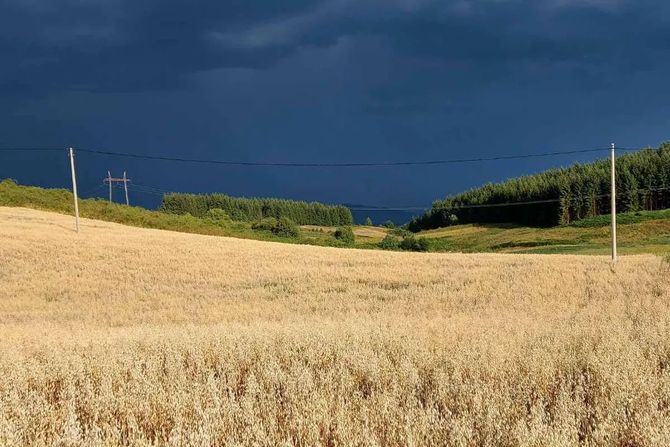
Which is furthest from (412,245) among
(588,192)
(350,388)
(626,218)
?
(350,388)

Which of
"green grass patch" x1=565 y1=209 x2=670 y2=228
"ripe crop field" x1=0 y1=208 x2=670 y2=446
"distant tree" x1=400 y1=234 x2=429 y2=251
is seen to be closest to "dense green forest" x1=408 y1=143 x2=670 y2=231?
"green grass patch" x1=565 y1=209 x2=670 y2=228

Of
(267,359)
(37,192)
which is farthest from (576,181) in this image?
(267,359)

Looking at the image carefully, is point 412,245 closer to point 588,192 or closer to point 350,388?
point 588,192

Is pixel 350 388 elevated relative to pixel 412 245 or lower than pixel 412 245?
elevated

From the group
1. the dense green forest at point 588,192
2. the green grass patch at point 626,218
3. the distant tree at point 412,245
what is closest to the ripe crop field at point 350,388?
the distant tree at point 412,245

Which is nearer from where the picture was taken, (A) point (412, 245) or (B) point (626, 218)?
(A) point (412, 245)

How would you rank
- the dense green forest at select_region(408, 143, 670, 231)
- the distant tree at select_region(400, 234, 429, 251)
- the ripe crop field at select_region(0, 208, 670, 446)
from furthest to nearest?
the dense green forest at select_region(408, 143, 670, 231)
the distant tree at select_region(400, 234, 429, 251)
the ripe crop field at select_region(0, 208, 670, 446)

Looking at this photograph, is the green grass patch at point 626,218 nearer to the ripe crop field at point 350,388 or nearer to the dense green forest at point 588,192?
the dense green forest at point 588,192

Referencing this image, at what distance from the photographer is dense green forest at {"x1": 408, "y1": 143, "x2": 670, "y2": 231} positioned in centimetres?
12212

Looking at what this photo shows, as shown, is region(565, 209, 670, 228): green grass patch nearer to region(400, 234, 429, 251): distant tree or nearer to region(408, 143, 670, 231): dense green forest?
region(408, 143, 670, 231): dense green forest

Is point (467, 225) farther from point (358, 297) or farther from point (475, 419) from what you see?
point (475, 419)

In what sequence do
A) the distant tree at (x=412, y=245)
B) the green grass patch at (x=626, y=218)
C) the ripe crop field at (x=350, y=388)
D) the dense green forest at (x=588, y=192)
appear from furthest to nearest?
A: 1. the dense green forest at (x=588, y=192)
2. the green grass patch at (x=626, y=218)
3. the distant tree at (x=412, y=245)
4. the ripe crop field at (x=350, y=388)

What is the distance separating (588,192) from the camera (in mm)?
126375

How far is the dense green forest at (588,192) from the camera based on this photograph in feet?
401
